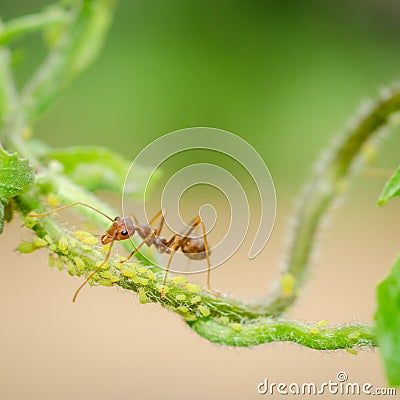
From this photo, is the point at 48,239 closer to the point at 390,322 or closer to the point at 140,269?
the point at 140,269

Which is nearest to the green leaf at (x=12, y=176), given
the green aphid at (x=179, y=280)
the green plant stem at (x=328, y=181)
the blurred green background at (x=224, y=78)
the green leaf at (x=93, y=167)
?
the green aphid at (x=179, y=280)

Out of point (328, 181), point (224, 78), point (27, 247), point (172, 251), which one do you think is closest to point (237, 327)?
point (172, 251)

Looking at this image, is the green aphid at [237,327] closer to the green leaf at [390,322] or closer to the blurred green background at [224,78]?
the green leaf at [390,322]

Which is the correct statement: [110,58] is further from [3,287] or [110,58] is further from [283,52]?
[3,287]

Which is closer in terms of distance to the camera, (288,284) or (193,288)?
(193,288)

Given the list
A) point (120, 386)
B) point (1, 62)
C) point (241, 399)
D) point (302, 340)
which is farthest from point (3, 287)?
point (302, 340)

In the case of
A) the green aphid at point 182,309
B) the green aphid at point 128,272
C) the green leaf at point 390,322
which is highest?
the green aphid at point 128,272
